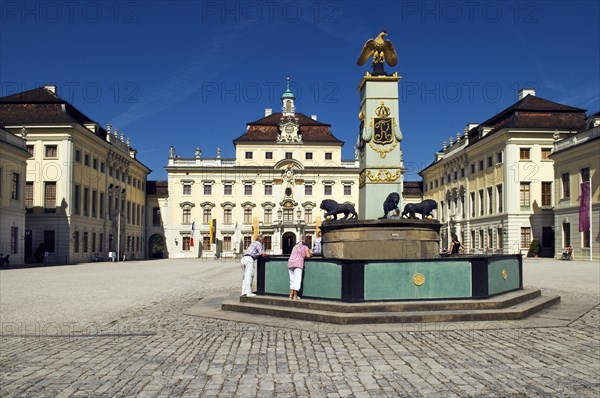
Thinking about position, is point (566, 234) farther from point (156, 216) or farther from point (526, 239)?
point (156, 216)

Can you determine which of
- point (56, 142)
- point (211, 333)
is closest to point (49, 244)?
point (56, 142)

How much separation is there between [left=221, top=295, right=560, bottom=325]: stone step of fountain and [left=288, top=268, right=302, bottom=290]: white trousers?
0.95 feet

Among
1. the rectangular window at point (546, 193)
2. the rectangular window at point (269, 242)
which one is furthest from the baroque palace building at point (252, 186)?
the rectangular window at point (546, 193)

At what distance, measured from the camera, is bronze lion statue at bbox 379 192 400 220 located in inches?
497

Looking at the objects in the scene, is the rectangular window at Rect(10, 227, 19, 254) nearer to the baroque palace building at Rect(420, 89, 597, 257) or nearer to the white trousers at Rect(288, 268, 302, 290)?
the white trousers at Rect(288, 268, 302, 290)

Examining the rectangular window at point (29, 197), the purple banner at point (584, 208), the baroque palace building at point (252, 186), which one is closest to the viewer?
the purple banner at point (584, 208)

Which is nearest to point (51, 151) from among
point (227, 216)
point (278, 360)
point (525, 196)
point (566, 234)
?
point (227, 216)

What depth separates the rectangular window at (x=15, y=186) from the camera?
3484 centimetres

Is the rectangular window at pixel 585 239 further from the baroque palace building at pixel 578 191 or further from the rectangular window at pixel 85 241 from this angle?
the rectangular window at pixel 85 241

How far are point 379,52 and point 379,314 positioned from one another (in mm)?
6759

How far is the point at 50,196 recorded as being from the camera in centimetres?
4184

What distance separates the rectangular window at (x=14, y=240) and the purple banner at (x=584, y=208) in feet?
117

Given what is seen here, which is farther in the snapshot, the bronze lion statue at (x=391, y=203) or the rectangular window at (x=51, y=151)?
the rectangular window at (x=51, y=151)

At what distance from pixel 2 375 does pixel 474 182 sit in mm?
52462
